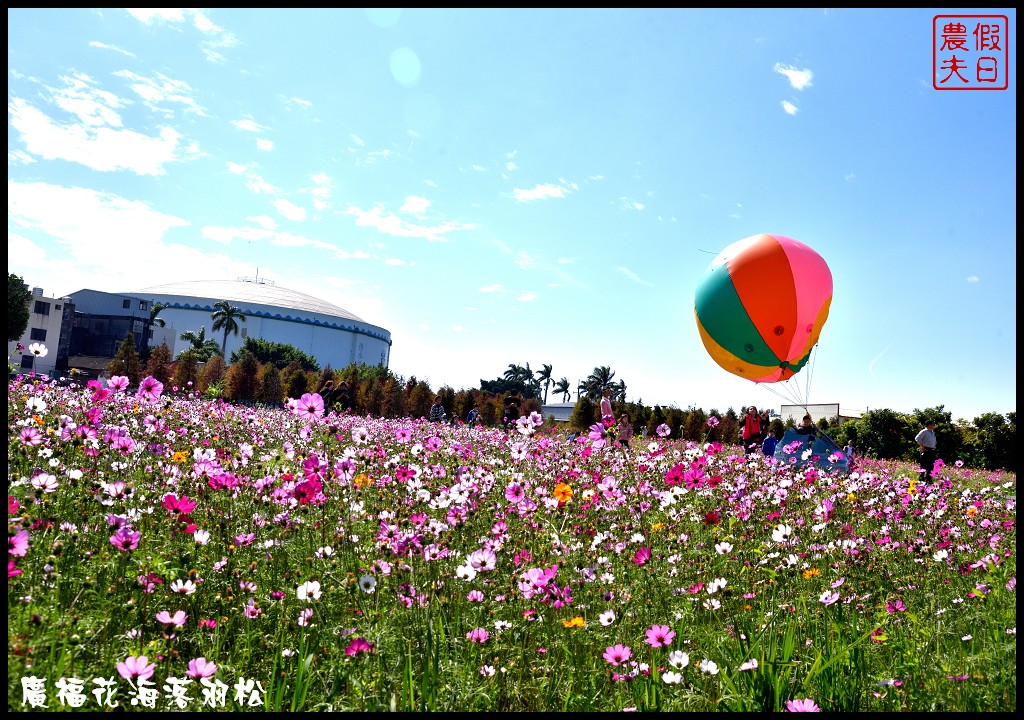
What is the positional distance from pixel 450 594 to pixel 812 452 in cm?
653

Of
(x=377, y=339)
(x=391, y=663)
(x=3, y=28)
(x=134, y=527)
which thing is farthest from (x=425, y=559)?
(x=377, y=339)

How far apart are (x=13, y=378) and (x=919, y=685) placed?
364 inches

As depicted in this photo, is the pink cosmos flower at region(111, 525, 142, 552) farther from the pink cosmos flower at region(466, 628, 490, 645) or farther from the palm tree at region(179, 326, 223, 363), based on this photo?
the palm tree at region(179, 326, 223, 363)

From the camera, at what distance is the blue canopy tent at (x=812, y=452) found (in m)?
6.88

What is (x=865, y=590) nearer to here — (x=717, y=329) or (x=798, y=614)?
(x=798, y=614)

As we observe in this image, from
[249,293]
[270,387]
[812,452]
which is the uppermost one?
[249,293]

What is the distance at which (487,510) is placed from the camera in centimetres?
388

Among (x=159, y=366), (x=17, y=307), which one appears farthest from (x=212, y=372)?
(x=17, y=307)

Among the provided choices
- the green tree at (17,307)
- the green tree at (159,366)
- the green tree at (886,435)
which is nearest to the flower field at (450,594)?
the green tree at (886,435)

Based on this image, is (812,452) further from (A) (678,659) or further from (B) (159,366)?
(B) (159,366)

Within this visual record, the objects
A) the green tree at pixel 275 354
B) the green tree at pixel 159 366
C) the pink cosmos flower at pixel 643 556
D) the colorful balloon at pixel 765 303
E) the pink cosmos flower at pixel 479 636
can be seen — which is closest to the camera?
the pink cosmos flower at pixel 479 636

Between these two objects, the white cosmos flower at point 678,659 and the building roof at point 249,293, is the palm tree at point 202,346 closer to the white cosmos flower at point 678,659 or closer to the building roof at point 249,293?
the building roof at point 249,293

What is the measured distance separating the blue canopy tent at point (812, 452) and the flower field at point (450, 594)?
2.02m

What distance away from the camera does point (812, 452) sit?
26.7 ft
